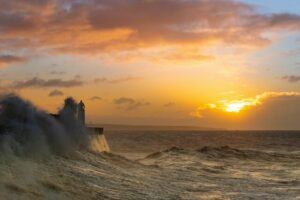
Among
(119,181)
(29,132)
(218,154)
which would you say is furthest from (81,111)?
(218,154)

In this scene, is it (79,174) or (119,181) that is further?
(119,181)

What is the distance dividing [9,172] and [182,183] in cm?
767

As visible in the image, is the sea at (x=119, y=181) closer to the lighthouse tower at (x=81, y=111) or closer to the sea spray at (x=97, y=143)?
the sea spray at (x=97, y=143)

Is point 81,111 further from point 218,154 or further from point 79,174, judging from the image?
point 218,154

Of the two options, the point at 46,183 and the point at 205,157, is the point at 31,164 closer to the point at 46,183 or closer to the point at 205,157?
the point at 46,183

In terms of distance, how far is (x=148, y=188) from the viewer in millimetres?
16516

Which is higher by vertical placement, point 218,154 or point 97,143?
point 97,143

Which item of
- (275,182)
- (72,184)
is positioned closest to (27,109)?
(72,184)

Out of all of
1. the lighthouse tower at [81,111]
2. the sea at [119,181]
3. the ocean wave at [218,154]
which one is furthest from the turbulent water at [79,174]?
the ocean wave at [218,154]

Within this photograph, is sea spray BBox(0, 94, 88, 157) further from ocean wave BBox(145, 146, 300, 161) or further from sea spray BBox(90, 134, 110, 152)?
ocean wave BBox(145, 146, 300, 161)

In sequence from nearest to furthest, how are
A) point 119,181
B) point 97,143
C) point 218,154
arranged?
point 119,181
point 97,143
point 218,154

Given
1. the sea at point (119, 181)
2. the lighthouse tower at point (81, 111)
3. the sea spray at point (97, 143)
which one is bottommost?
the sea at point (119, 181)

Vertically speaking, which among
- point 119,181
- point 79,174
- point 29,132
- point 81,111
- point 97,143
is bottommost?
point 119,181

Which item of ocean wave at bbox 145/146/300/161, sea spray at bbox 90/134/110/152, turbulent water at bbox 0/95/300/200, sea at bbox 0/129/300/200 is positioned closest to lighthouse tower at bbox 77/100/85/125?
turbulent water at bbox 0/95/300/200
